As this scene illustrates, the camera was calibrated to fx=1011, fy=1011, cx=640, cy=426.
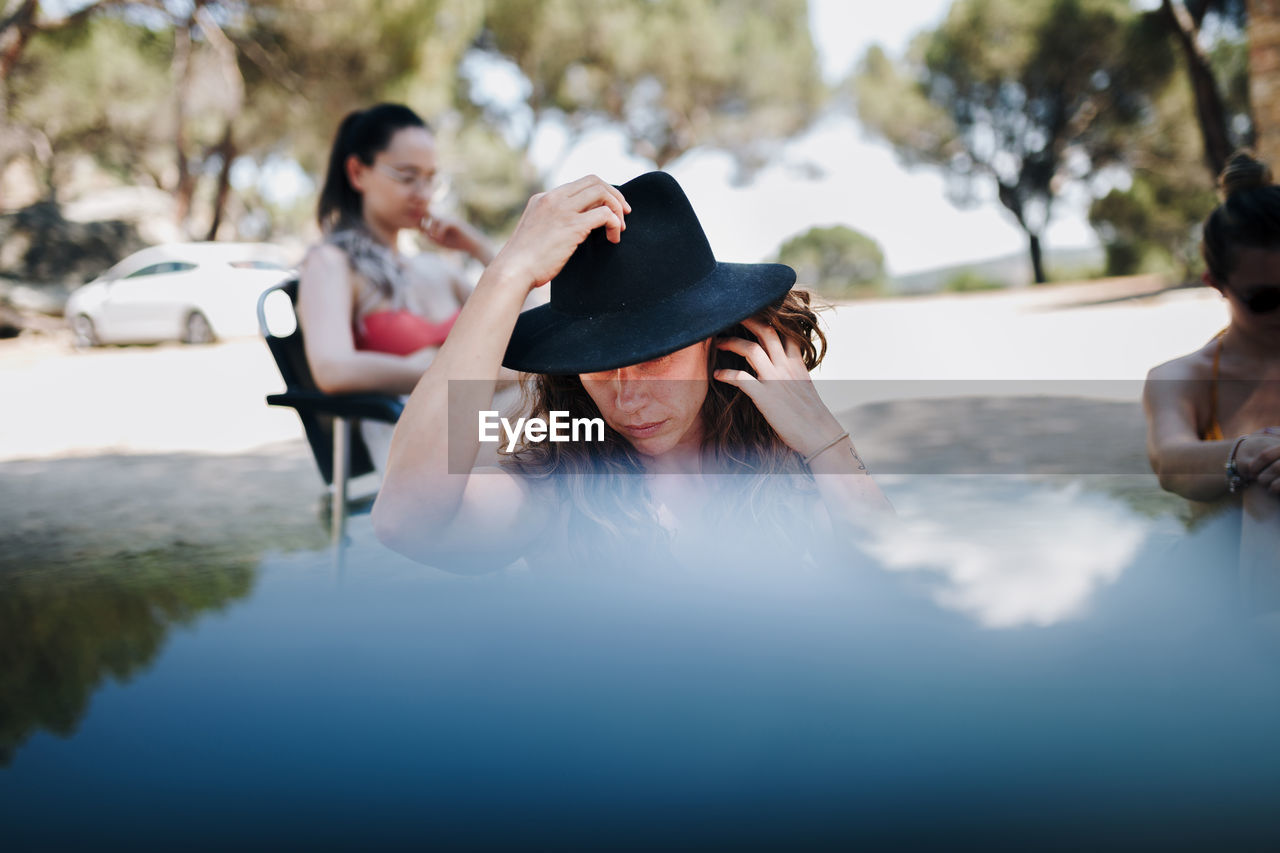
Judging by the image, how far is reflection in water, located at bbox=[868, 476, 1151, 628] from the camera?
1740mm

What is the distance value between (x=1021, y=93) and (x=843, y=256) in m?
6.60

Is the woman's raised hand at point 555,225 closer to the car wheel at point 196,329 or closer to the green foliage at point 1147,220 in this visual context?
the car wheel at point 196,329

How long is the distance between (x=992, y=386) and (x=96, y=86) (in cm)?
1908

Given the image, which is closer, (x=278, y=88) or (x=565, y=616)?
(x=565, y=616)

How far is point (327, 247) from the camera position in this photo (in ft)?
10.5

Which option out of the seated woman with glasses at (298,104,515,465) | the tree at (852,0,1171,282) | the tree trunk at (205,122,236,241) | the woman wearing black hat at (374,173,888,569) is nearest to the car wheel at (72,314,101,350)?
the tree trunk at (205,122,236,241)

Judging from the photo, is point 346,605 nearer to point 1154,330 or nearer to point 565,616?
point 565,616

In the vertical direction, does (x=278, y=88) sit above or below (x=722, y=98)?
below

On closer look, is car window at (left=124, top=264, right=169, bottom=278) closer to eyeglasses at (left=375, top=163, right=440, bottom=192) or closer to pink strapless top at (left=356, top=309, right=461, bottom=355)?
eyeglasses at (left=375, top=163, right=440, bottom=192)

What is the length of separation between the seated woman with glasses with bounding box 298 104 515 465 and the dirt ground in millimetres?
1308

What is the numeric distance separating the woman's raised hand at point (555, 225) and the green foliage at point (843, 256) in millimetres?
20308

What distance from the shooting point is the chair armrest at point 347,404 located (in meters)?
2.93

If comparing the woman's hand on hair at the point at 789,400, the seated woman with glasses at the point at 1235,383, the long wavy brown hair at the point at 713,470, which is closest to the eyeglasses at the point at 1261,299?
the seated woman with glasses at the point at 1235,383

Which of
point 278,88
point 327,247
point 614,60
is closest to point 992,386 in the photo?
point 327,247
